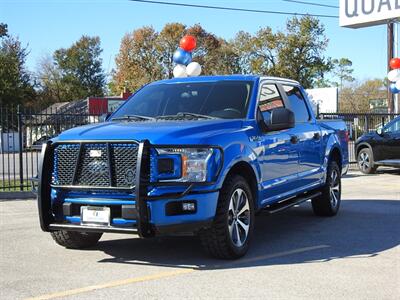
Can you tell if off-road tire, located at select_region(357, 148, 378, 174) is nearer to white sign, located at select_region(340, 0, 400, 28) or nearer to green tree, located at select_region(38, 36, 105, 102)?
white sign, located at select_region(340, 0, 400, 28)

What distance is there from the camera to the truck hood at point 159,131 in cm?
548

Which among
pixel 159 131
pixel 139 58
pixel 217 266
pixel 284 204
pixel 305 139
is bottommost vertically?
pixel 217 266

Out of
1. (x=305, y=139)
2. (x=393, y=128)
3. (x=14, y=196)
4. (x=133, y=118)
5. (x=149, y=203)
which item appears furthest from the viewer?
(x=393, y=128)

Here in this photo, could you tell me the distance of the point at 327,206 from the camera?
8.88m

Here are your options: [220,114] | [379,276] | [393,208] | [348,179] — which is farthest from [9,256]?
[348,179]

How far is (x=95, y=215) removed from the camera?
220 inches

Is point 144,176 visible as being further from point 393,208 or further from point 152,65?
point 152,65

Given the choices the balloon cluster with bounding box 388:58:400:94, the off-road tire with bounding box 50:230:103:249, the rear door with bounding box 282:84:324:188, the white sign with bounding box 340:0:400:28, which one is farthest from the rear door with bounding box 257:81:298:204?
the white sign with bounding box 340:0:400:28

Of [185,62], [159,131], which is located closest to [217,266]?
[159,131]

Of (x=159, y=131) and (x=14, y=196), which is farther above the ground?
(x=159, y=131)

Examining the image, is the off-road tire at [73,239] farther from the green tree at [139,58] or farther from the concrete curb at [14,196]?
the green tree at [139,58]

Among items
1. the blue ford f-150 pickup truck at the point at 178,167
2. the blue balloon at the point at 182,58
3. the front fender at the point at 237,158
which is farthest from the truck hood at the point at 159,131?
the blue balloon at the point at 182,58

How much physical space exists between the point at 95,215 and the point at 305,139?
3.49 m

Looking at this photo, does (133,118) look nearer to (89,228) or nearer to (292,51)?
(89,228)
